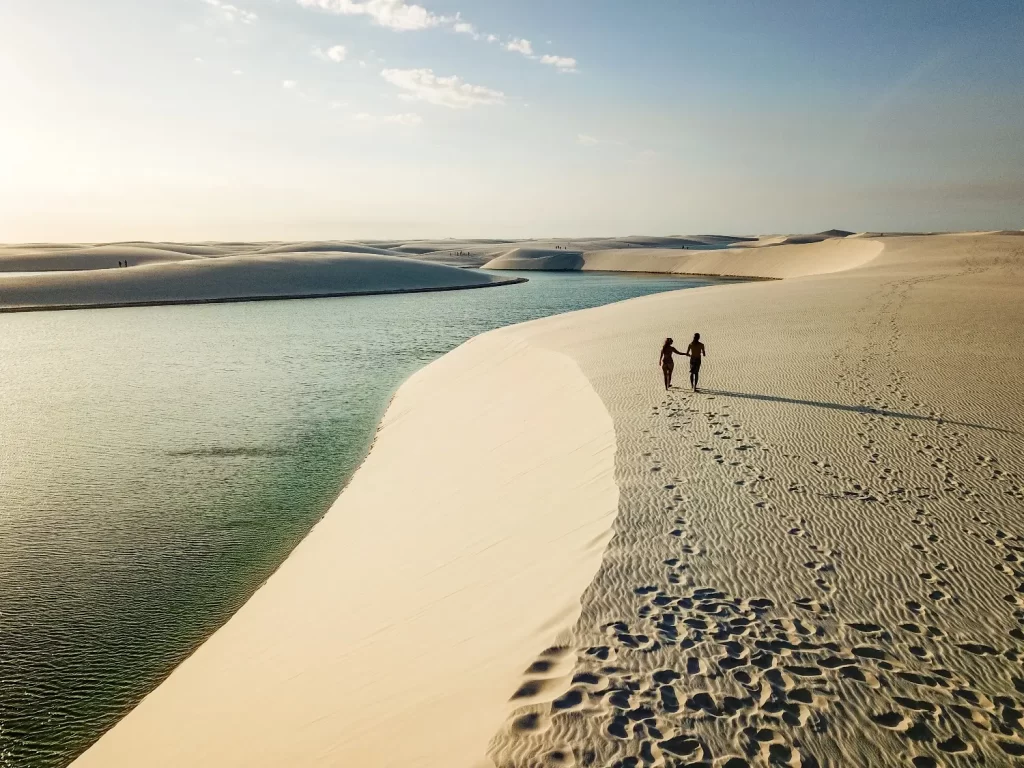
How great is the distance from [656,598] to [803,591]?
1.22 metres

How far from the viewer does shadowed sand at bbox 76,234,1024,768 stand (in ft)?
11.5

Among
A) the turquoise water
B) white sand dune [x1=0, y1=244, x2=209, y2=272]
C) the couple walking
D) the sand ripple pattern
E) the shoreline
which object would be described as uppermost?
white sand dune [x1=0, y1=244, x2=209, y2=272]

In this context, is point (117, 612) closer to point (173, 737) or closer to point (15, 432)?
point (173, 737)

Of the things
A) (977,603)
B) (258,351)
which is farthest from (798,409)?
(258,351)

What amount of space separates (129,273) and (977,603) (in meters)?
52.8

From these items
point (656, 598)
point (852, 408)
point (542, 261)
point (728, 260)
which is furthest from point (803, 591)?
point (542, 261)

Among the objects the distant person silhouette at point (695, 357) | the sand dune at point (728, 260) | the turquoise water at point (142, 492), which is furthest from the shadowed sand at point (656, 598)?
the sand dune at point (728, 260)

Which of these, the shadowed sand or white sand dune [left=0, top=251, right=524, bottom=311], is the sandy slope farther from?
white sand dune [left=0, top=251, right=524, bottom=311]

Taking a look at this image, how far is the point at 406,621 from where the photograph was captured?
5.44 metres

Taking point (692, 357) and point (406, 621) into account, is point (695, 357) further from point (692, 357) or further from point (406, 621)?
point (406, 621)

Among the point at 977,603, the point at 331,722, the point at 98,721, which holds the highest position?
the point at 977,603

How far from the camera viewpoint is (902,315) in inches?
682

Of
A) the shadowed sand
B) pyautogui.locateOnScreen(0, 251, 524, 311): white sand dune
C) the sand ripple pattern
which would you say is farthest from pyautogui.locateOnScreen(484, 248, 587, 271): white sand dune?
the sand ripple pattern

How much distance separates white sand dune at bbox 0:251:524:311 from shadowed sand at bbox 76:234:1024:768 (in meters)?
38.5
